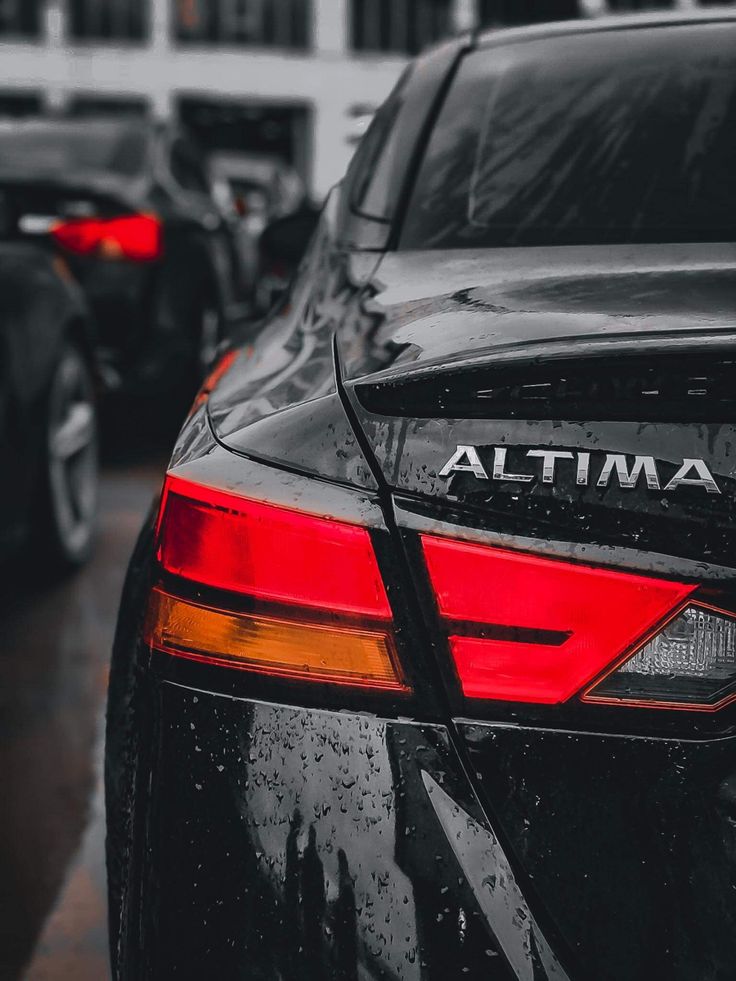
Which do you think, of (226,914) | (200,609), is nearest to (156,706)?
(200,609)

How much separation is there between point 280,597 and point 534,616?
0.25 metres

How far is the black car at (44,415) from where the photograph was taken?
416cm

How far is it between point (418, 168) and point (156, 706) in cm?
127

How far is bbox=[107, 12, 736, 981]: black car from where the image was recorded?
1199 mm

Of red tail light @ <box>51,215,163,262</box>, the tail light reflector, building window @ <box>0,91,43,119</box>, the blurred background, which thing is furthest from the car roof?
building window @ <box>0,91,43,119</box>

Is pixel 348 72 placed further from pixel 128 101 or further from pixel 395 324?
pixel 395 324

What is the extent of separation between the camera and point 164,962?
133cm

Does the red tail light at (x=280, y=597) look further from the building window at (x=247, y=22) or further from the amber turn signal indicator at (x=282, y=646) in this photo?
the building window at (x=247, y=22)

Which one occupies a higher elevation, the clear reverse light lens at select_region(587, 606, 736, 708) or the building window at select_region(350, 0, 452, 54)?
the clear reverse light lens at select_region(587, 606, 736, 708)

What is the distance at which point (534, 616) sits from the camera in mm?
1254

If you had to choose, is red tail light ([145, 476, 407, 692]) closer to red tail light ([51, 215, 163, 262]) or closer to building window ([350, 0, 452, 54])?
red tail light ([51, 215, 163, 262])

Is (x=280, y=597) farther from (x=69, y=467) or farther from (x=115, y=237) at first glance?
(x=115, y=237)

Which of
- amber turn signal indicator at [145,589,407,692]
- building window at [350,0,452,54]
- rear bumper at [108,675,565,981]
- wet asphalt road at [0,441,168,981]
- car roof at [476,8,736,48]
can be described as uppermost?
car roof at [476,8,736,48]

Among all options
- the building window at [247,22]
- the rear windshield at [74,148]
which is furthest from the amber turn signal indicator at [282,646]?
the building window at [247,22]
